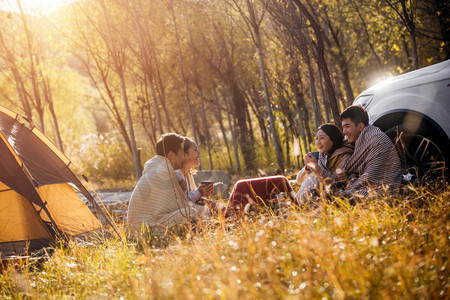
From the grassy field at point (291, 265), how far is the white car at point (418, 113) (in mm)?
806

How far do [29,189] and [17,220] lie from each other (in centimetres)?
75

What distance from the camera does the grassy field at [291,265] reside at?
2.46m

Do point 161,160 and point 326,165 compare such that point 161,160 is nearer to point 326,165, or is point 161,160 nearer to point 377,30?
point 326,165

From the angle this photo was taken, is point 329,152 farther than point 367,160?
Yes

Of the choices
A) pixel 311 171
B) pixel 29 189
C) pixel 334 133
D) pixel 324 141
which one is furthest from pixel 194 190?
pixel 29 189

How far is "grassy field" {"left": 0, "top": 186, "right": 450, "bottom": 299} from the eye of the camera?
2.46 m

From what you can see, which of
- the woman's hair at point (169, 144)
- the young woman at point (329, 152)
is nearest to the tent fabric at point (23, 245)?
the woman's hair at point (169, 144)

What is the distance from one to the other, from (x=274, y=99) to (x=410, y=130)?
6270mm

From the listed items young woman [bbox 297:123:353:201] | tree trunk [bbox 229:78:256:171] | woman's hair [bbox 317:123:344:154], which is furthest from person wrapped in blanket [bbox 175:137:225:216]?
tree trunk [bbox 229:78:256:171]

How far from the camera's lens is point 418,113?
4.55 m

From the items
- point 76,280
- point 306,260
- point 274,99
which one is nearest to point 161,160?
point 76,280

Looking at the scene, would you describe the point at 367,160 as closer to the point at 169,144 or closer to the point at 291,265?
the point at 291,265

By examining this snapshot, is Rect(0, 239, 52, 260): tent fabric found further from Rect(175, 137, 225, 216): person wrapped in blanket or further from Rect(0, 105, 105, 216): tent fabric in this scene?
Rect(175, 137, 225, 216): person wrapped in blanket

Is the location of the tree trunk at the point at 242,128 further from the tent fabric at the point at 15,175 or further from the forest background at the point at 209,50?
the tent fabric at the point at 15,175
